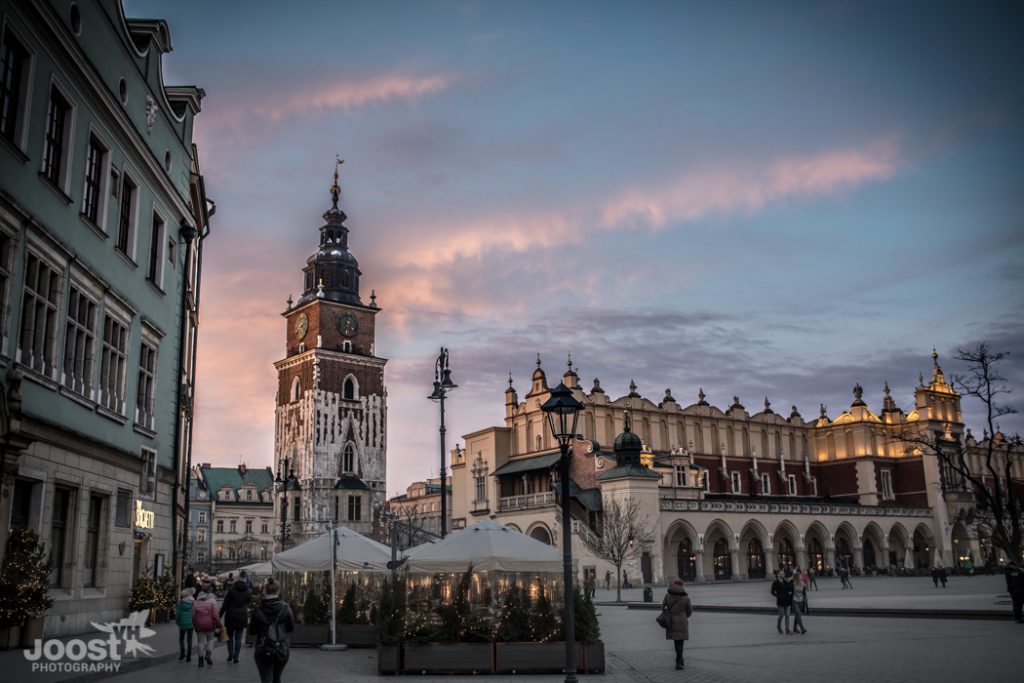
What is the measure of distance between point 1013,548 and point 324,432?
64.7m

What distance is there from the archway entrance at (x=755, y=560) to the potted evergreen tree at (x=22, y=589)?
54.5 metres

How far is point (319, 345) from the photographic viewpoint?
8794cm

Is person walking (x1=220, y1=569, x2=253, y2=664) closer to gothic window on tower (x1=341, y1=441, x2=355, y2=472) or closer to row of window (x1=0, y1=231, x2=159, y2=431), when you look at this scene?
row of window (x1=0, y1=231, x2=159, y2=431)

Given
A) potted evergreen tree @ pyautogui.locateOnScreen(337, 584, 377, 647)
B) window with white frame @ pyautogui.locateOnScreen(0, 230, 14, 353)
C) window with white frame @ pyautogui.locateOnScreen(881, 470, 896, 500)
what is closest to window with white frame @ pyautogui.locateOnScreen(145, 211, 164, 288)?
window with white frame @ pyautogui.locateOnScreen(0, 230, 14, 353)

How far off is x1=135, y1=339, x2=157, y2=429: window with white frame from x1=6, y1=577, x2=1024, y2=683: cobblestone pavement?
5.70m

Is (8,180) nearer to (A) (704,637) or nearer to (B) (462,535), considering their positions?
(B) (462,535)

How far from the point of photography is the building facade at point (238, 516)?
108938 millimetres

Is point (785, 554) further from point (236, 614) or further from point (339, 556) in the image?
point (236, 614)

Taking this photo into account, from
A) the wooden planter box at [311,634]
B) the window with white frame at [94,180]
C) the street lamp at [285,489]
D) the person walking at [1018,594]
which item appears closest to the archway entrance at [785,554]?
the street lamp at [285,489]

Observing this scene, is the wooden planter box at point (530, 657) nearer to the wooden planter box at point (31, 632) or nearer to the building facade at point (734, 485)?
the wooden planter box at point (31, 632)

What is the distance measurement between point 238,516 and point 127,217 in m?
95.0

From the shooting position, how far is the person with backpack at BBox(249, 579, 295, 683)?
10984 mm

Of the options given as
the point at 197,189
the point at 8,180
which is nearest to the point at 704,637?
the point at 8,180

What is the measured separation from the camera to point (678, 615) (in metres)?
16.2
